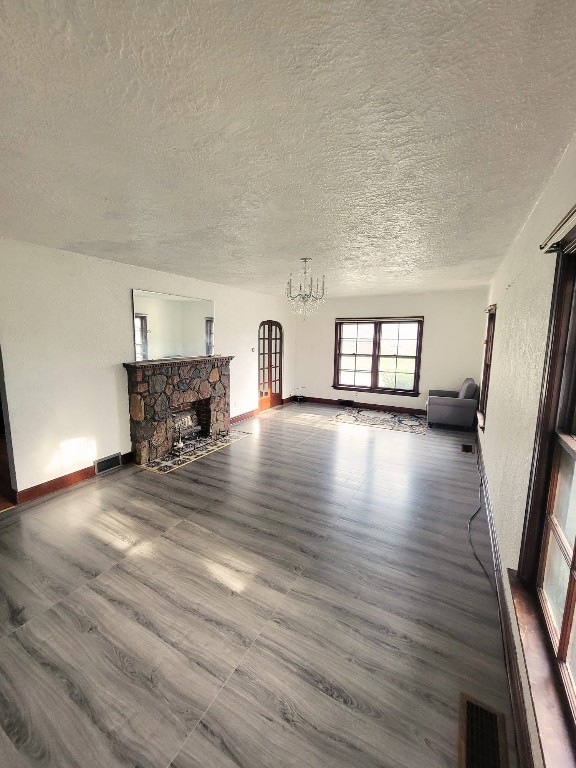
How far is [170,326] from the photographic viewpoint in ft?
15.6

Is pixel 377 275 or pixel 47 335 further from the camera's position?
pixel 377 275

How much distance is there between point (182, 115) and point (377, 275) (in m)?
3.87

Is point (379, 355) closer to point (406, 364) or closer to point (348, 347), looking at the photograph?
point (406, 364)

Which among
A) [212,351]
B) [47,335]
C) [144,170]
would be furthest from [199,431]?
[144,170]

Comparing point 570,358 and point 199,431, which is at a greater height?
point 570,358

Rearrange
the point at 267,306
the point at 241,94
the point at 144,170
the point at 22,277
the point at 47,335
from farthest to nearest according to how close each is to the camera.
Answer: the point at 267,306, the point at 47,335, the point at 22,277, the point at 144,170, the point at 241,94

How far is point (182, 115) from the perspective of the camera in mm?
1298

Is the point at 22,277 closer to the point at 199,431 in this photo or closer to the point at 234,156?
the point at 234,156

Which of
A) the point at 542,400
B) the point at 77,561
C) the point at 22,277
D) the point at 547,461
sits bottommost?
the point at 77,561

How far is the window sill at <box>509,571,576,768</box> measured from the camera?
3.22 feet

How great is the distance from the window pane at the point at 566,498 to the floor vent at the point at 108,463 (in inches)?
169

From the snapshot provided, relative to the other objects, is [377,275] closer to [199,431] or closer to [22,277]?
[199,431]

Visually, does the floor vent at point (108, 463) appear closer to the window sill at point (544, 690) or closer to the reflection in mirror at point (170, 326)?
the reflection in mirror at point (170, 326)

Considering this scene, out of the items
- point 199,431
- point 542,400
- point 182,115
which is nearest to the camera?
point 182,115
